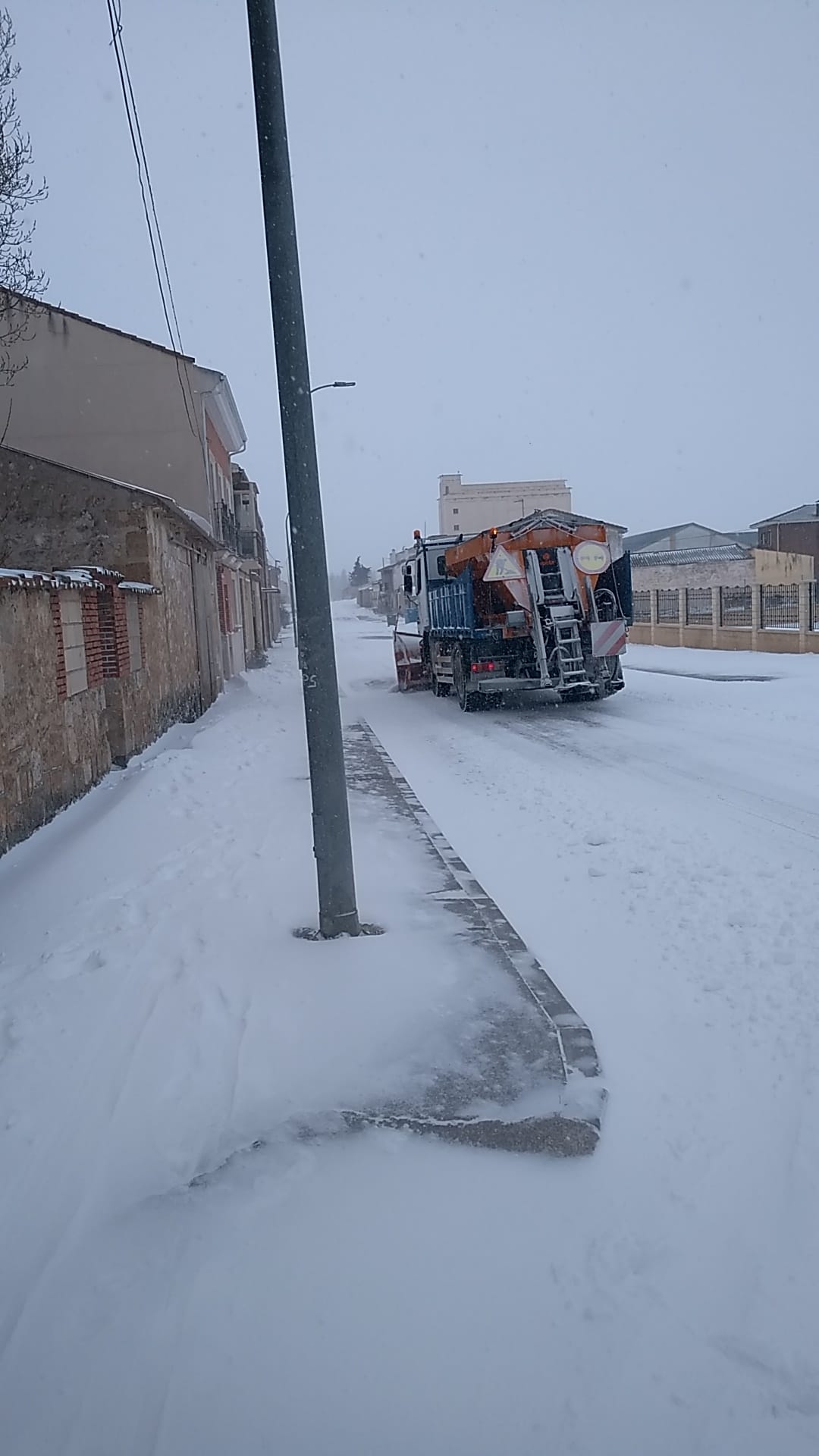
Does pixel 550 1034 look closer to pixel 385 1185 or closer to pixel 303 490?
pixel 385 1185

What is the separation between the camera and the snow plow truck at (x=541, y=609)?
1556 cm

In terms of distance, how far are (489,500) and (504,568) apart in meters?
83.6

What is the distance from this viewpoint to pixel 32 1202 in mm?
3250

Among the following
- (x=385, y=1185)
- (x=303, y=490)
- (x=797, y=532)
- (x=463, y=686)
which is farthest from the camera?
(x=797, y=532)

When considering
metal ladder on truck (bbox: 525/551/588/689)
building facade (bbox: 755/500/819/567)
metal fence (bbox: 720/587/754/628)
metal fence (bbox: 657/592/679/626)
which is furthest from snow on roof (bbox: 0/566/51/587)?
building facade (bbox: 755/500/819/567)

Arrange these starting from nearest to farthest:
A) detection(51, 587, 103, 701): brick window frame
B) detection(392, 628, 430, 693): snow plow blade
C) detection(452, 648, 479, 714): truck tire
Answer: detection(51, 587, 103, 701): brick window frame, detection(452, 648, 479, 714): truck tire, detection(392, 628, 430, 693): snow plow blade

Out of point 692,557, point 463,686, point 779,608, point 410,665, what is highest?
point 692,557

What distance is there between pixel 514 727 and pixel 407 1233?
11941 mm

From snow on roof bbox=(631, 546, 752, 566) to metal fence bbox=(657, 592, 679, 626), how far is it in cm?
2297

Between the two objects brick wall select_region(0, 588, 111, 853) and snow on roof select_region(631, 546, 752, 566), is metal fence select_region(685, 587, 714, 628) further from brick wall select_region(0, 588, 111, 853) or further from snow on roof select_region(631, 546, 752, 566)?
snow on roof select_region(631, 546, 752, 566)

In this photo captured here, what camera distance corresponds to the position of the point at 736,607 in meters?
26.0

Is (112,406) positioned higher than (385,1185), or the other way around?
(112,406)

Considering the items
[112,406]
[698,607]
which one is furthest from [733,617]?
[112,406]

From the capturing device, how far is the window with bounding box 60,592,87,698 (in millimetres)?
9203
